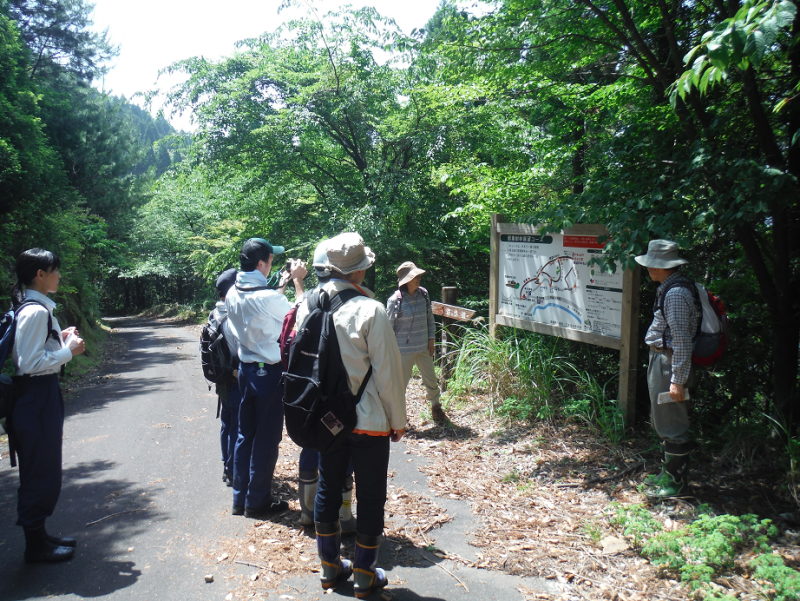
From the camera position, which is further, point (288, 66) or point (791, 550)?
point (288, 66)

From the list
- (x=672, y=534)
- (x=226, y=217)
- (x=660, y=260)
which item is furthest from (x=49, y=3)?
(x=672, y=534)

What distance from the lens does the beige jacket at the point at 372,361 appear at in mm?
2889

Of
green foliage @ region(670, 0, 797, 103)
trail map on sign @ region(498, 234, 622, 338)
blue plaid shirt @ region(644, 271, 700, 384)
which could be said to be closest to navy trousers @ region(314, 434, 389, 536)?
blue plaid shirt @ region(644, 271, 700, 384)

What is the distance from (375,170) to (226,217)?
11.6 m

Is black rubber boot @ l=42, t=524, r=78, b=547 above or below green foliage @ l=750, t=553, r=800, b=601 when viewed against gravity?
below

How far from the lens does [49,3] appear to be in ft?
57.9

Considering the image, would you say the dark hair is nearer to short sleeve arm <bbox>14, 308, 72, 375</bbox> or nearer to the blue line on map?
short sleeve arm <bbox>14, 308, 72, 375</bbox>

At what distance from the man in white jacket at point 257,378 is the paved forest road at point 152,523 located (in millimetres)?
266

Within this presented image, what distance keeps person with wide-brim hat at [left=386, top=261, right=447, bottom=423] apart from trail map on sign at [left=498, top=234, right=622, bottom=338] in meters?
1.05

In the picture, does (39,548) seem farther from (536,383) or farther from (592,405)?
(592,405)

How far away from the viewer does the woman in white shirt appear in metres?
3.29

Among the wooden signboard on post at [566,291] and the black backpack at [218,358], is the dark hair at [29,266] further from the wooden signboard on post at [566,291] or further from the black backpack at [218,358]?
the wooden signboard on post at [566,291]

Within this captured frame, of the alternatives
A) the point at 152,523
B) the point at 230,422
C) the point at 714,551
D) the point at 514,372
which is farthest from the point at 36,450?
the point at 514,372

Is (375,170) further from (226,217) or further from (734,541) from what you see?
(226,217)
